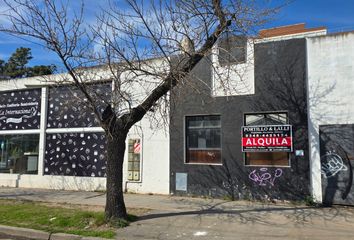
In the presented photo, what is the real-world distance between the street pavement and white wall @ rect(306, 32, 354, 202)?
1.75m

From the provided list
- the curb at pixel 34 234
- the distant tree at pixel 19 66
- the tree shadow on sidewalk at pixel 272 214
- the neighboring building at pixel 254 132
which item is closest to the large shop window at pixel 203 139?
the neighboring building at pixel 254 132

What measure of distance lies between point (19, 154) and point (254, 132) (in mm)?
11523

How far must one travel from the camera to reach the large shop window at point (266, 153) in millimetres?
11594

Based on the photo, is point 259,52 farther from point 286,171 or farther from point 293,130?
point 286,171

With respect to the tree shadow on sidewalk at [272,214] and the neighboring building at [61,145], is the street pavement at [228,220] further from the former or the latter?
the neighboring building at [61,145]

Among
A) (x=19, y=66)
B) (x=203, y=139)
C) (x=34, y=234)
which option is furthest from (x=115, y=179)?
(x=19, y=66)

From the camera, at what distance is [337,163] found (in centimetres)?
1079

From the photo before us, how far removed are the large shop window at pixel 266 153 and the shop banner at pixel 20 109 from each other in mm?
10088

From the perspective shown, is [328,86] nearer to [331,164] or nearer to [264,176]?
[331,164]

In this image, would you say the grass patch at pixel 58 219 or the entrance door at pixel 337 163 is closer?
the grass patch at pixel 58 219

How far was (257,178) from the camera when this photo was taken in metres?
11.7

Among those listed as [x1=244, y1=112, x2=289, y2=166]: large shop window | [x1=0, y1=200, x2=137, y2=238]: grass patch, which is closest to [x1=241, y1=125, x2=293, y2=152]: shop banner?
[x1=244, y1=112, x2=289, y2=166]: large shop window

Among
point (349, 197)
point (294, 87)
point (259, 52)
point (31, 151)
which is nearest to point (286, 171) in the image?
point (349, 197)

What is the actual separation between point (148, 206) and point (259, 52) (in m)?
6.33
